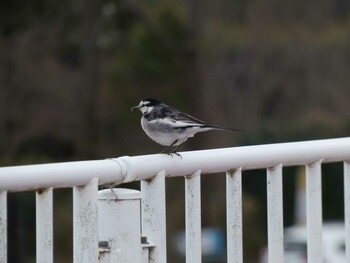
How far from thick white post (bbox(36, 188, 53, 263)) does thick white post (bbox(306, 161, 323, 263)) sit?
42.2 inches

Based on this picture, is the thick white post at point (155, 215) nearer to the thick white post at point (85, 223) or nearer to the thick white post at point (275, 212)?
the thick white post at point (85, 223)

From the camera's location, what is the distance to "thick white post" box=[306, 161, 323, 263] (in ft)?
12.8

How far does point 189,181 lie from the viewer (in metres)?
3.61

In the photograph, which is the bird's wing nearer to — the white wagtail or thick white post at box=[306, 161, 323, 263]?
the white wagtail

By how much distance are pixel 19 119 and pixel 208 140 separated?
18.9 ft

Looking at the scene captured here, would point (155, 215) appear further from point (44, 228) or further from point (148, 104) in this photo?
point (148, 104)

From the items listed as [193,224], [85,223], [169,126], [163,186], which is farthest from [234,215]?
[169,126]

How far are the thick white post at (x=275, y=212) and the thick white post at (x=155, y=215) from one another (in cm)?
43

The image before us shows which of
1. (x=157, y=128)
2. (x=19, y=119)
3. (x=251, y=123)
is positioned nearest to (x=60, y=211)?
(x=19, y=119)

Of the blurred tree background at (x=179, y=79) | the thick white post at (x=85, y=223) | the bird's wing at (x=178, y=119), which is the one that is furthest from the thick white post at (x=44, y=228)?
the blurred tree background at (x=179, y=79)

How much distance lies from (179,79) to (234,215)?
3110 cm

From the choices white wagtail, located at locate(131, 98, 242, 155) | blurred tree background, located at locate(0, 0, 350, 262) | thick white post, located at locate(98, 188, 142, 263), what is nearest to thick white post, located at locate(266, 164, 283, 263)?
thick white post, located at locate(98, 188, 142, 263)

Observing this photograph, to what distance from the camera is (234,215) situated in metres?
3.67

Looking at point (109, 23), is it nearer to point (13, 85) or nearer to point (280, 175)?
point (13, 85)
